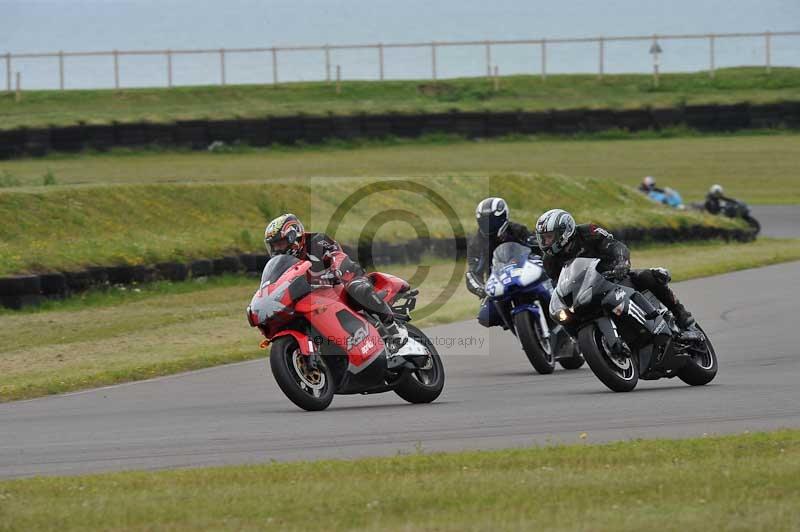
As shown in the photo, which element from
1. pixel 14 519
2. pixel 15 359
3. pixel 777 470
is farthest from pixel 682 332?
pixel 15 359

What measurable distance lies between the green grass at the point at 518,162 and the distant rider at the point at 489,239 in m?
21.8

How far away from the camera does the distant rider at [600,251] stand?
36.9 feet

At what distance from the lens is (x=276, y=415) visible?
10484 millimetres

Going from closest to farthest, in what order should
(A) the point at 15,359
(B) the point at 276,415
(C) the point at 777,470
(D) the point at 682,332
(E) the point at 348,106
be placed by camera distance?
(C) the point at 777,470 → (B) the point at 276,415 → (D) the point at 682,332 → (A) the point at 15,359 → (E) the point at 348,106

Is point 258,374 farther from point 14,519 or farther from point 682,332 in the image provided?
point 14,519

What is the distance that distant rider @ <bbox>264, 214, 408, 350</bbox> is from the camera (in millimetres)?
10641

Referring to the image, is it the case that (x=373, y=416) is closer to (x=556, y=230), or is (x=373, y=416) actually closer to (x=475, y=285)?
(x=556, y=230)

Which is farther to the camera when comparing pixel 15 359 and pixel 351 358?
pixel 15 359

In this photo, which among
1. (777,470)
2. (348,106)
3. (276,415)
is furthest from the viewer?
(348,106)

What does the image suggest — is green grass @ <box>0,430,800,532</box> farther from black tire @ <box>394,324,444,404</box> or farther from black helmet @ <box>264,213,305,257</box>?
black helmet @ <box>264,213,305,257</box>

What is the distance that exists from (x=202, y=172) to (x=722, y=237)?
13.9m

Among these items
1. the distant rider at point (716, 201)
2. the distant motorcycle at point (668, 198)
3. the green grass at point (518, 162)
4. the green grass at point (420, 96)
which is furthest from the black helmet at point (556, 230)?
the green grass at point (420, 96)

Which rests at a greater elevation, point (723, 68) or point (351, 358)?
point (723, 68)

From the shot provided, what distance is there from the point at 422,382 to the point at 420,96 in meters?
41.4
